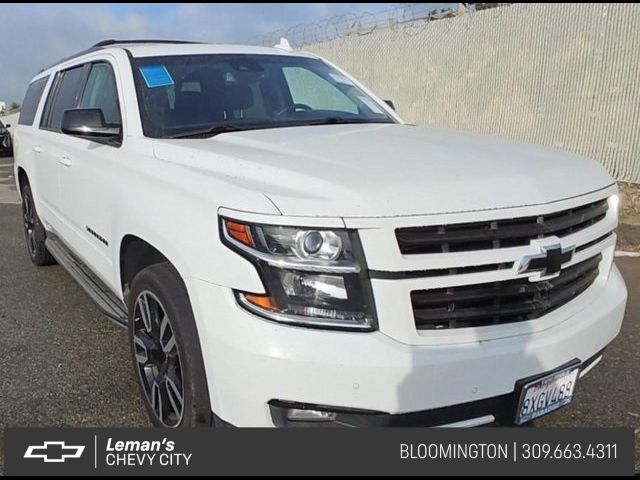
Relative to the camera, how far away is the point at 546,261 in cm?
216

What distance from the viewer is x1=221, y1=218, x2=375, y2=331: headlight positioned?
1965 mm

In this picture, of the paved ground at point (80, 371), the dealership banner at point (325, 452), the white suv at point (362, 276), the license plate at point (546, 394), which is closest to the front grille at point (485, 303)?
the white suv at point (362, 276)

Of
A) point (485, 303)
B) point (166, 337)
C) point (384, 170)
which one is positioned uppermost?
point (384, 170)

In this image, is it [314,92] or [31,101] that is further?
[31,101]

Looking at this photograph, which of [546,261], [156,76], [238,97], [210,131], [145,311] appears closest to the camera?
[546,261]

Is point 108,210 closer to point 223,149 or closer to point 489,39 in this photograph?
point 223,149

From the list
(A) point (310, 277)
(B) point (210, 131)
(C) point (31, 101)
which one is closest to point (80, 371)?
(B) point (210, 131)

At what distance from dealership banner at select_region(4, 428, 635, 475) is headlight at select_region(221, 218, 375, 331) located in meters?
0.41

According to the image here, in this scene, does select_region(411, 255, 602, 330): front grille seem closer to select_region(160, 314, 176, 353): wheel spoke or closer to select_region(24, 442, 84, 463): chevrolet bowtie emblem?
select_region(160, 314, 176, 353): wheel spoke

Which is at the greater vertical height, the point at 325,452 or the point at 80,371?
the point at 325,452

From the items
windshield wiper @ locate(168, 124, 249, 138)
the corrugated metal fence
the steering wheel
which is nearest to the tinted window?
the steering wheel

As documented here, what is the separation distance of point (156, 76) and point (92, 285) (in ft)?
4.51

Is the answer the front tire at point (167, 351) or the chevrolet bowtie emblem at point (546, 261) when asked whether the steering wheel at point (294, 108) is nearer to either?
the front tire at point (167, 351)

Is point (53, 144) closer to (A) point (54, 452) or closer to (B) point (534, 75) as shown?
(A) point (54, 452)
